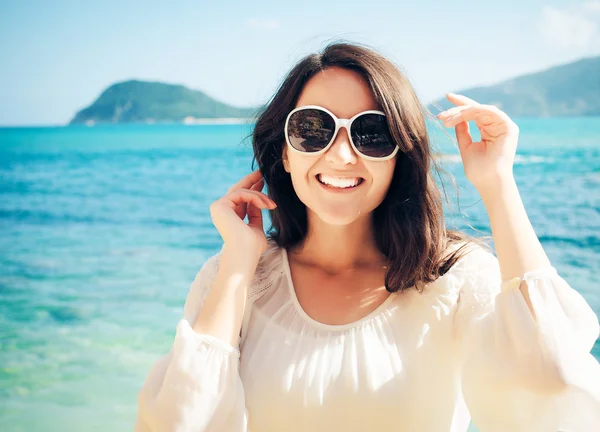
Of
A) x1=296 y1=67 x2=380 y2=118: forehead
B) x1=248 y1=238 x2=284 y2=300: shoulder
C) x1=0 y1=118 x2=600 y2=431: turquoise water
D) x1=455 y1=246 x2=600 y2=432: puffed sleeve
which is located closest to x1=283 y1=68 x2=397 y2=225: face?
x1=296 y1=67 x2=380 y2=118: forehead

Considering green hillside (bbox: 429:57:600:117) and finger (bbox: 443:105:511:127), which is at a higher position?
finger (bbox: 443:105:511:127)

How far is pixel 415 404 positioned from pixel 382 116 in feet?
3.58

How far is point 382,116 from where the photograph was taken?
2.51m

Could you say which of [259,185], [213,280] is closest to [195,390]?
[213,280]

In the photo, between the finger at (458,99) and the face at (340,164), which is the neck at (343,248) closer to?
the face at (340,164)

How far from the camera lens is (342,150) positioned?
2496 millimetres

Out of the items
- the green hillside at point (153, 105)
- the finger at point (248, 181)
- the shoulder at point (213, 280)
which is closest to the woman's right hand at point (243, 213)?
the finger at point (248, 181)

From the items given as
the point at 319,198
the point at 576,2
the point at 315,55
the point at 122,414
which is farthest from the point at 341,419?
the point at 576,2

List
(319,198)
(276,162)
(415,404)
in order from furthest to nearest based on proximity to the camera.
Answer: (276,162) → (319,198) → (415,404)

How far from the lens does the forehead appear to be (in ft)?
8.38

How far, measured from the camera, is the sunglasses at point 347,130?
8.20 feet

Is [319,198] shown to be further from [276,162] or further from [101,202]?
[101,202]

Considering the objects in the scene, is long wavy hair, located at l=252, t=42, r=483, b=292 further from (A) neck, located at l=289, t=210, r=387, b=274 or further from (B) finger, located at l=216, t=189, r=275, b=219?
(B) finger, located at l=216, t=189, r=275, b=219

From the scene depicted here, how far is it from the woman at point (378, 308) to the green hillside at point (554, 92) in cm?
7485
